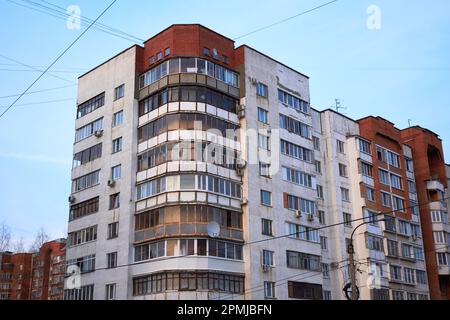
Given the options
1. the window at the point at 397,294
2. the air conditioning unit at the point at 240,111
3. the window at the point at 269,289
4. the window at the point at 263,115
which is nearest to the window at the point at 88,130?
the air conditioning unit at the point at 240,111

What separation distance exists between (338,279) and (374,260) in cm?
537

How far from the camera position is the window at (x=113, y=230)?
4256 cm

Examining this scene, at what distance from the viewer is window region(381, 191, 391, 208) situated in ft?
185

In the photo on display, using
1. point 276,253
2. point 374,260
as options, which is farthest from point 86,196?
point 374,260

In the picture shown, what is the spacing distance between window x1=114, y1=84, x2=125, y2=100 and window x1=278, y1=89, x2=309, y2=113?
45.6ft

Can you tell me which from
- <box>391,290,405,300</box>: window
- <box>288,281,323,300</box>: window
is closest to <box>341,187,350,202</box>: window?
<box>391,290,405,300</box>: window

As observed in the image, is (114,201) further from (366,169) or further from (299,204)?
(366,169)

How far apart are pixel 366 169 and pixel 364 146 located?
100 inches

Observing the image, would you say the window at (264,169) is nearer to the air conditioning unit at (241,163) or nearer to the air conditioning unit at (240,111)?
the air conditioning unit at (241,163)

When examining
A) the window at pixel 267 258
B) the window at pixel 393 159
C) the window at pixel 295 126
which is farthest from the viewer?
the window at pixel 393 159

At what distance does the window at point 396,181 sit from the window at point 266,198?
20828 millimetres

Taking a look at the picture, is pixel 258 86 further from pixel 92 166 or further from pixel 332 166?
pixel 92 166

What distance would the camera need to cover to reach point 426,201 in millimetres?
63219

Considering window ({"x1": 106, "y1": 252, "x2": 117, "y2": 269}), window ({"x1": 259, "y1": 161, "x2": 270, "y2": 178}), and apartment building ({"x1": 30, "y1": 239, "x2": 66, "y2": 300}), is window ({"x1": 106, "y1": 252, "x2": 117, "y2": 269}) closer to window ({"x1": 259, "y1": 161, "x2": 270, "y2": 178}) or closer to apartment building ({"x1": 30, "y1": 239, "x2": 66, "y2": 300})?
window ({"x1": 259, "y1": 161, "x2": 270, "y2": 178})
